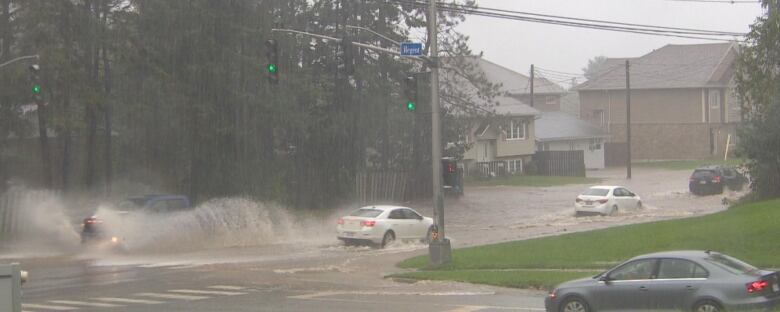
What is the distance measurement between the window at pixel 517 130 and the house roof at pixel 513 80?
12965 mm

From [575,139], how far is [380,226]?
55173 millimetres

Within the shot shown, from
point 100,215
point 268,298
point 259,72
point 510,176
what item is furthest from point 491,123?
point 268,298

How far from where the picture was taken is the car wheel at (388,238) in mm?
32625

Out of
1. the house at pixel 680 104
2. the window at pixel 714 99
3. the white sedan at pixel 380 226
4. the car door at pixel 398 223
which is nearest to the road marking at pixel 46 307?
A: the white sedan at pixel 380 226

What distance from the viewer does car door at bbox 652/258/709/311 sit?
14.6 meters

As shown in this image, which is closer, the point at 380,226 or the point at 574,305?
the point at 574,305

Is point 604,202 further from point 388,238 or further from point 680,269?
point 680,269

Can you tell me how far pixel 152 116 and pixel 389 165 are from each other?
18.2 m

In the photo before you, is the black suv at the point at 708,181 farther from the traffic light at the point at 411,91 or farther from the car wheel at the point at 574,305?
the car wheel at the point at 574,305

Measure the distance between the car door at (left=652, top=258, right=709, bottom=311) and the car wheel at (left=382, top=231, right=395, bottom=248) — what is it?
58.8 feet

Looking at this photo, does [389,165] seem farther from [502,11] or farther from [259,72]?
[502,11]

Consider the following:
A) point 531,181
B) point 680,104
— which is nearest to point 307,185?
point 531,181

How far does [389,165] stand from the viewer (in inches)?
2189

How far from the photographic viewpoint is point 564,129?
286 ft
